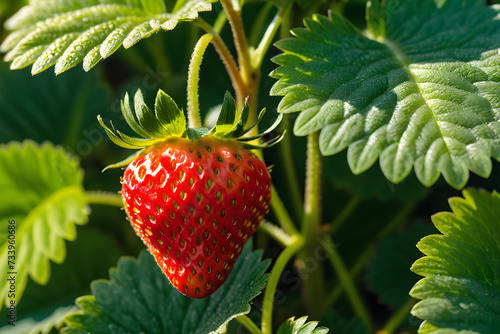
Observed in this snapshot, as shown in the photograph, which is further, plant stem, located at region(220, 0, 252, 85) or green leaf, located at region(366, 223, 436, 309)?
green leaf, located at region(366, 223, 436, 309)

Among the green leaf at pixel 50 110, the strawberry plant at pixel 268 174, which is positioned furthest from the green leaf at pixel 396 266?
the green leaf at pixel 50 110

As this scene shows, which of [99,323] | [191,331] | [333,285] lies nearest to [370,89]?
[191,331]

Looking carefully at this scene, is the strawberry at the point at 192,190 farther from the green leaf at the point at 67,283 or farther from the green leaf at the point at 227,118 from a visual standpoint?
the green leaf at the point at 67,283

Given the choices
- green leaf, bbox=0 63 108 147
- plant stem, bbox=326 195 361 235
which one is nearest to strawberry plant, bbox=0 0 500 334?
plant stem, bbox=326 195 361 235

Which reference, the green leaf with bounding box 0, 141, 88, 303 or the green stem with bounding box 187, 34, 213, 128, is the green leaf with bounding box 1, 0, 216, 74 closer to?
the green stem with bounding box 187, 34, 213, 128

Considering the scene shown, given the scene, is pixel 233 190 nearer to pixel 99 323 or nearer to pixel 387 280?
pixel 99 323
